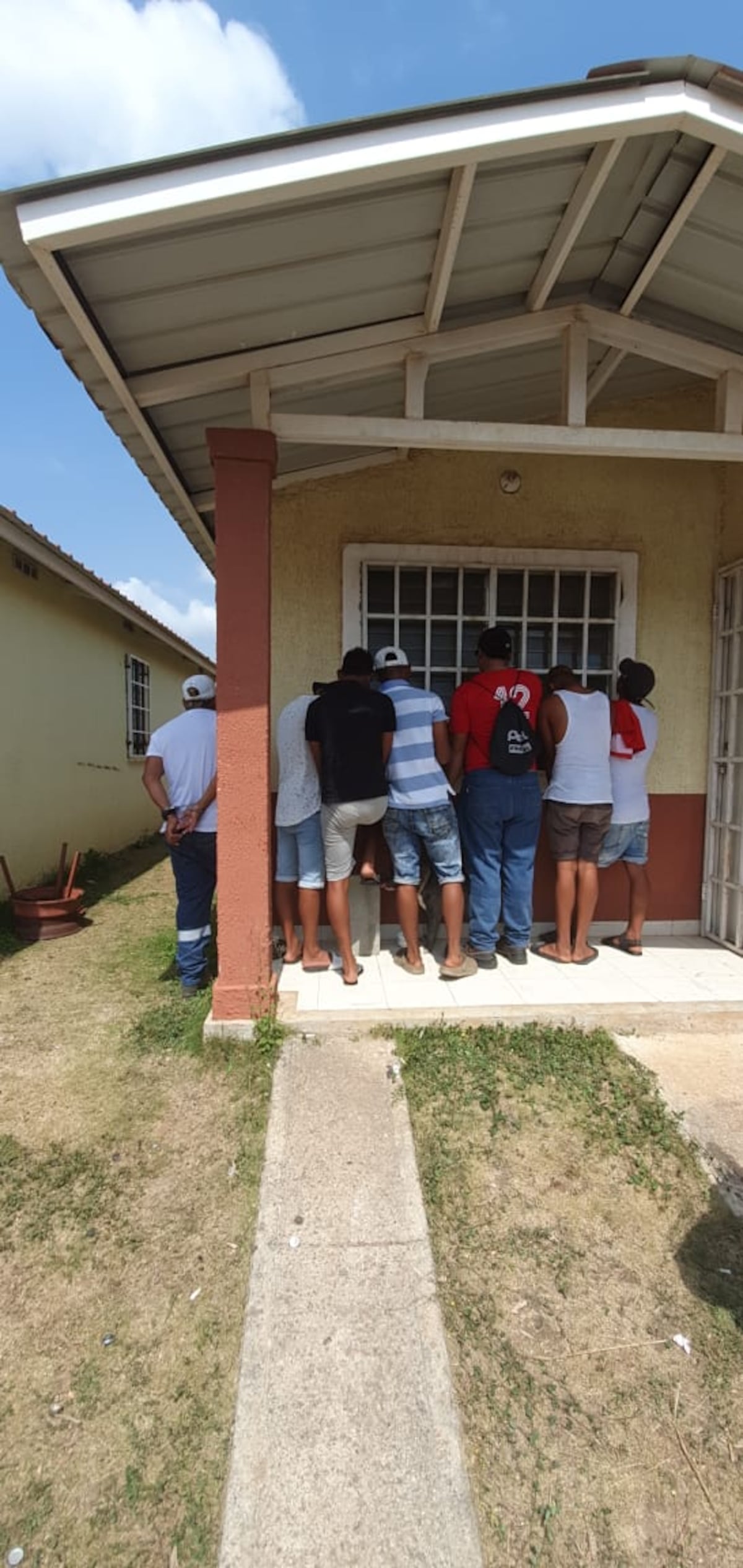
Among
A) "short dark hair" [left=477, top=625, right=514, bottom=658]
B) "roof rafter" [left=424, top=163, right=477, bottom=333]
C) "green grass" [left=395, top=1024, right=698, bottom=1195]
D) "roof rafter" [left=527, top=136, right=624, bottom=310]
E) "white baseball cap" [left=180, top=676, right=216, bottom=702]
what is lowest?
"green grass" [left=395, top=1024, right=698, bottom=1195]

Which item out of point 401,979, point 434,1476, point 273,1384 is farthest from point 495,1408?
point 401,979

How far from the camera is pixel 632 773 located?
423 cm

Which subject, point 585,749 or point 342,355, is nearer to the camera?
point 342,355

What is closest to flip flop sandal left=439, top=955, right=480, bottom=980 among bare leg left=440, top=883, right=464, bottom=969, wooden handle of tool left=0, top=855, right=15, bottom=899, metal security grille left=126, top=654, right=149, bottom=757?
bare leg left=440, top=883, right=464, bottom=969

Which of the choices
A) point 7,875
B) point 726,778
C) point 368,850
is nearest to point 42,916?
point 7,875

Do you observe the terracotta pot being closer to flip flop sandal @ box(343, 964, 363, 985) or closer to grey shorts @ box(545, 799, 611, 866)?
flip flop sandal @ box(343, 964, 363, 985)

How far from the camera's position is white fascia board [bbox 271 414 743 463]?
3.23m

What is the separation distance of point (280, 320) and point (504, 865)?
278 cm

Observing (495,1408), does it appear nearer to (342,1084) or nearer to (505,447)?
(342,1084)

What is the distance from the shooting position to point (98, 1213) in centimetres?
240

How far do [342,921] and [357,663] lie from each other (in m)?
1.28

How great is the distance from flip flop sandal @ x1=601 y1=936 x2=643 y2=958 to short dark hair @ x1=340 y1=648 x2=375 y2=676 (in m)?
2.23

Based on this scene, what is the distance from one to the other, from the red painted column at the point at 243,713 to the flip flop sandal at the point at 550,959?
5.41 ft

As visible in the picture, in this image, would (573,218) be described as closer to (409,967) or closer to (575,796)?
(575,796)
